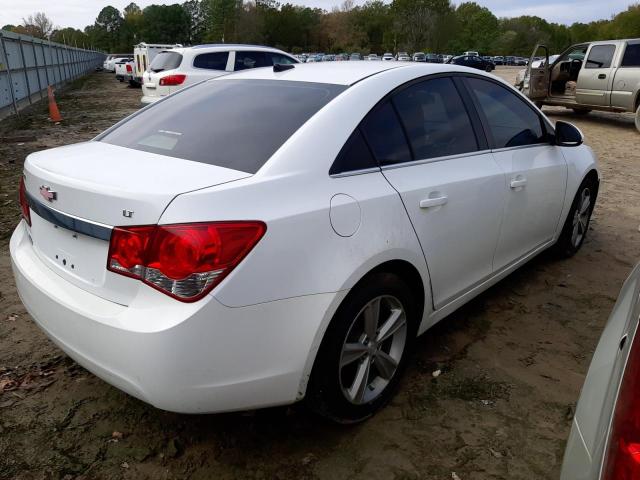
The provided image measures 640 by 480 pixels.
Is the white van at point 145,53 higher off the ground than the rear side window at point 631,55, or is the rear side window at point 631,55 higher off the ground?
the rear side window at point 631,55

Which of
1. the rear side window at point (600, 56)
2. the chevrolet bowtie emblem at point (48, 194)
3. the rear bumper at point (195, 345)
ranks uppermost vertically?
the rear side window at point (600, 56)

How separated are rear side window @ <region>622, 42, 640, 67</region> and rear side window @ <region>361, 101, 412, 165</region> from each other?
11.9m

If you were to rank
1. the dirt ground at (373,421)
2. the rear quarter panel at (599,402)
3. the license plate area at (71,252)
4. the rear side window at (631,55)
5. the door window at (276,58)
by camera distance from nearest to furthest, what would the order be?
the rear quarter panel at (599,402)
the license plate area at (71,252)
the dirt ground at (373,421)
the door window at (276,58)
the rear side window at (631,55)

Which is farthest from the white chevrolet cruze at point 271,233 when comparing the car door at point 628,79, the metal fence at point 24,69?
the metal fence at point 24,69

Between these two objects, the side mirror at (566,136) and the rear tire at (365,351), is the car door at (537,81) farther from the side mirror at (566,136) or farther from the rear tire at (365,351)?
the rear tire at (365,351)

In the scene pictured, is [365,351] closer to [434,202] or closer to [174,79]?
[434,202]

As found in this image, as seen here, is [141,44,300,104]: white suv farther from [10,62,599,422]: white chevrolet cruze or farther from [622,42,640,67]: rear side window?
[10,62,599,422]: white chevrolet cruze

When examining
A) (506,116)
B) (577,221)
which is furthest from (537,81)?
(506,116)

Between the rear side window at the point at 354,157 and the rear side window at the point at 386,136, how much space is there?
0.05m

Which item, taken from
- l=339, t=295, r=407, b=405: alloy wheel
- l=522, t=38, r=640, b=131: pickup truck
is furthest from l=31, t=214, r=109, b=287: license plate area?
l=522, t=38, r=640, b=131: pickup truck

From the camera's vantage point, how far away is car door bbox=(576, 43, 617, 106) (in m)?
12.4

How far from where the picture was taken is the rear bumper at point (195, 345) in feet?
6.00

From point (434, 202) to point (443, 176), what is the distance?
8.0 inches

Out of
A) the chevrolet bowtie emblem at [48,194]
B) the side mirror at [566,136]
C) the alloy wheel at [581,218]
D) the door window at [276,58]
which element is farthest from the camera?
the door window at [276,58]
